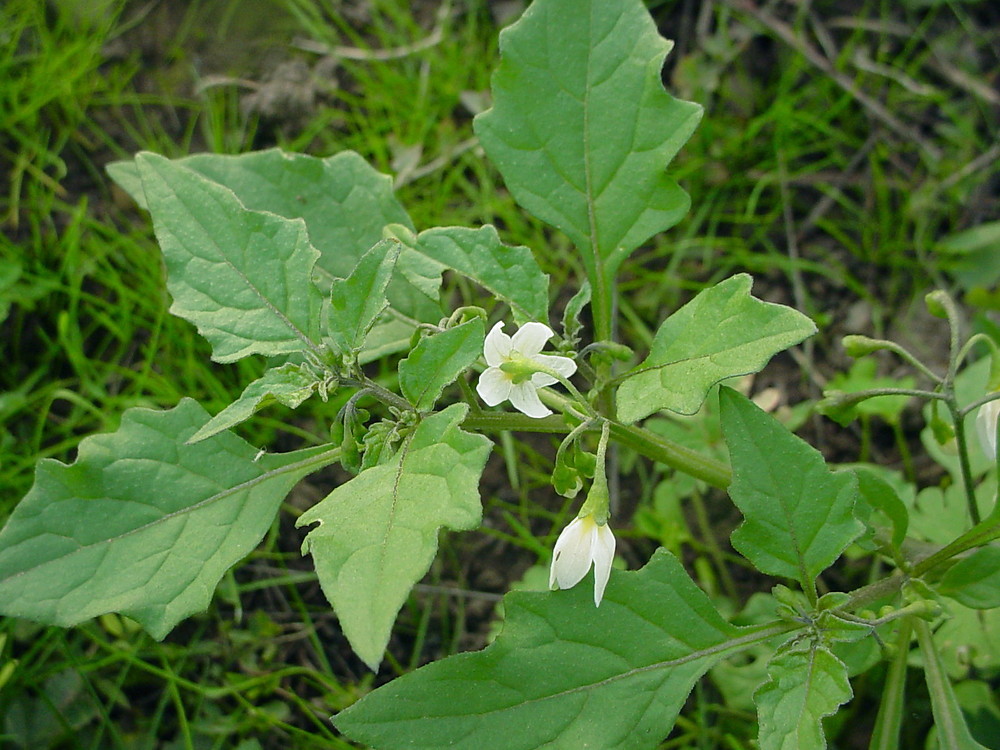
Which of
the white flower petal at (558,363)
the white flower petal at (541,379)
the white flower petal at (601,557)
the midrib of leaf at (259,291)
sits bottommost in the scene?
the white flower petal at (601,557)

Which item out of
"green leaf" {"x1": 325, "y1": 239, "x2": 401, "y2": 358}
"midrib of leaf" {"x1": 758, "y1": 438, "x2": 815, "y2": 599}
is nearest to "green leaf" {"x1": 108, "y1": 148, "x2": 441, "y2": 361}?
"green leaf" {"x1": 325, "y1": 239, "x2": 401, "y2": 358}

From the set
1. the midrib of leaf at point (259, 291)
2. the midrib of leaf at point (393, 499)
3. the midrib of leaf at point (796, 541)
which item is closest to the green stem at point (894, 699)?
the midrib of leaf at point (796, 541)

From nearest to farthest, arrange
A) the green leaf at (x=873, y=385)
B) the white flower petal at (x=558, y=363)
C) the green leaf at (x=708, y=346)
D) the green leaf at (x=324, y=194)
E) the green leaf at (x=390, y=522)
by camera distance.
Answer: the green leaf at (x=390, y=522) → the green leaf at (x=708, y=346) → the white flower petal at (x=558, y=363) → the green leaf at (x=324, y=194) → the green leaf at (x=873, y=385)

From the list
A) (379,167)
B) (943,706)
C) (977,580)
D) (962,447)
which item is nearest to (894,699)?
(943,706)

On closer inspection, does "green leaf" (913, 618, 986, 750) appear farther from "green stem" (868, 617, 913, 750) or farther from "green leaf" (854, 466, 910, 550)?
"green leaf" (854, 466, 910, 550)

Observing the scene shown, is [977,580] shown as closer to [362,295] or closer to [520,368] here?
[520,368]

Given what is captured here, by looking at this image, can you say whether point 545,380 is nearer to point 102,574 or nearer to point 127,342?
point 102,574

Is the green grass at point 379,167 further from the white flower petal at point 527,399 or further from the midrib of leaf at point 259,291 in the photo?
the white flower petal at point 527,399

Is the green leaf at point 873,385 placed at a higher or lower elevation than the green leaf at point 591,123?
lower
